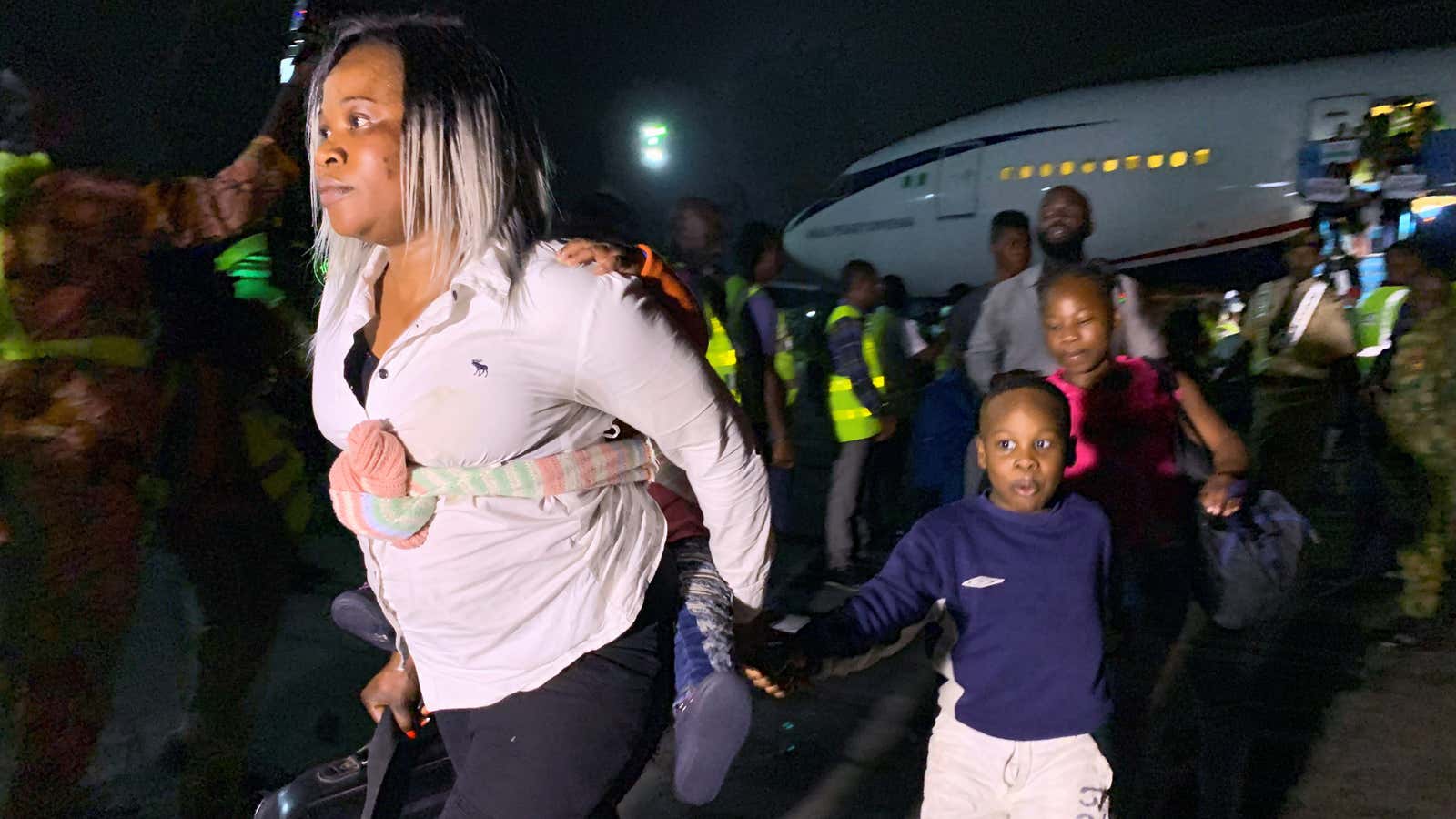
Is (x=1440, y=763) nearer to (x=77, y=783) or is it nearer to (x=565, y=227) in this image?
(x=565, y=227)

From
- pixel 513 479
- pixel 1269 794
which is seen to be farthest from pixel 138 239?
pixel 1269 794

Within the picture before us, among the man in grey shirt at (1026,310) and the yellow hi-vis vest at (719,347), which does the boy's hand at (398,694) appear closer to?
the man in grey shirt at (1026,310)

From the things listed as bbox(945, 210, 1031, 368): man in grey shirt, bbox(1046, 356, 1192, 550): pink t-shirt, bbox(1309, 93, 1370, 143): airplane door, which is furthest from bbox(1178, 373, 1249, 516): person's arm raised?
bbox(1309, 93, 1370, 143): airplane door

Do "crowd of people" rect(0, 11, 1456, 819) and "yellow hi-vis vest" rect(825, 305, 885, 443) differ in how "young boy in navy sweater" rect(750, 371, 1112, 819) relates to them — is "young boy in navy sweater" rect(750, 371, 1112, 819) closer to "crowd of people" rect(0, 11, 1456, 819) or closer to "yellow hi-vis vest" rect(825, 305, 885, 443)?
"crowd of people" rect(0, 11, 1456, 819)

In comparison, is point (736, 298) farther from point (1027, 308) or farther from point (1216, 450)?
point (1216, 450)

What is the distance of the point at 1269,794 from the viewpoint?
3.42 metres

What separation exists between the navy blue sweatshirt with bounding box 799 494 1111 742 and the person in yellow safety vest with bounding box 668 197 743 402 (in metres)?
2.44

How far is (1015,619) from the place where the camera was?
2.20 metres

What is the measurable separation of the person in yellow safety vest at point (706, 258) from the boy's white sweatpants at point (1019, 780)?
2641mm

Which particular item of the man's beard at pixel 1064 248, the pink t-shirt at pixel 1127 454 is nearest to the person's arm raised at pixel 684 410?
the pink t-shirt at pixel 1127 454

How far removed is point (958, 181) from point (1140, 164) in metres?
2.93

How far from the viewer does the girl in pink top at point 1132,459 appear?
9.28 ft

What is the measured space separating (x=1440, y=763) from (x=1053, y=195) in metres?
2.41

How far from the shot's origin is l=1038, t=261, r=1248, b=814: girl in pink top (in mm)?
2828
